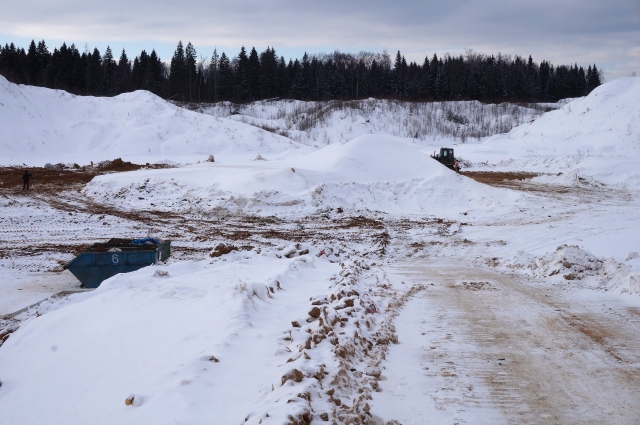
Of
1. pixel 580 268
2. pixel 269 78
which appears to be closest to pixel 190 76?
pixel 269 78

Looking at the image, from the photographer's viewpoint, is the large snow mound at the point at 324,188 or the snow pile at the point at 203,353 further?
the large snow mound at the point at 324,188

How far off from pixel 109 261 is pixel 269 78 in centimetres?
7603

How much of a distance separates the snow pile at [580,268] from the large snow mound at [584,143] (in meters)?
21.0

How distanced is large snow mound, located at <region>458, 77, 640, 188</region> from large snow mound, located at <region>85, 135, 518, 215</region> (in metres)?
11.9

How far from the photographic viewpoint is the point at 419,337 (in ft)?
22.5

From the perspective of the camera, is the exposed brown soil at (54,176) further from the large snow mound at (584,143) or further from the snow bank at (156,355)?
the large snow mound at (584,143)

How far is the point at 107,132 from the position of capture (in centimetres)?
5041

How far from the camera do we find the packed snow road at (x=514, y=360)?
4820 millimetres

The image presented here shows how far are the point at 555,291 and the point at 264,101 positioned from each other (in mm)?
75473

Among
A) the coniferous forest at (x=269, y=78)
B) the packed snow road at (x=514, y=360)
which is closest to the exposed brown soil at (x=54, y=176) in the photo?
the packed snow road at (x=514, y=360)

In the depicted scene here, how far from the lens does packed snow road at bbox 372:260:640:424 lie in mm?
4820

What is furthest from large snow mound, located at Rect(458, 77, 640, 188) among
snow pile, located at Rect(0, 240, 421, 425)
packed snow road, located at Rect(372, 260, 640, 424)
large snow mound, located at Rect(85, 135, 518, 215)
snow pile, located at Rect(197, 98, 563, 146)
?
snow pile, located at Rect(0, 240, 421, 425)

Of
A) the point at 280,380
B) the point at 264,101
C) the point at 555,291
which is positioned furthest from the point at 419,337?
the point at 264,101

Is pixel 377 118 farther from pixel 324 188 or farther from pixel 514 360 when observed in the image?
pixel 514 360
